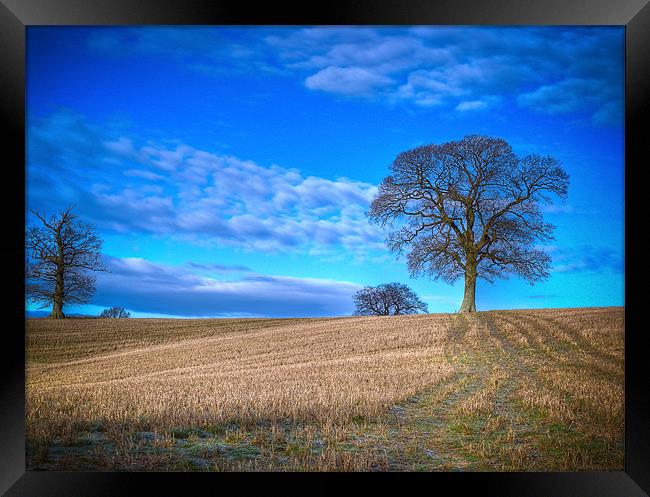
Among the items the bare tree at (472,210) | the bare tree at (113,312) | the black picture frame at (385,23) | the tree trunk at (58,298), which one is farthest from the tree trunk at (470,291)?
the tree trunk at (58,298)

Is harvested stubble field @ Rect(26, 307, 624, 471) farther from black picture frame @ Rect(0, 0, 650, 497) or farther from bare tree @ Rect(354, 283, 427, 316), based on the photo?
bare tree @ Rect(354, 283, 427, 316)

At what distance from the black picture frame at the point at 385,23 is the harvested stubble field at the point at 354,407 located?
199 mm

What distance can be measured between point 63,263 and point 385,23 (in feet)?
19.2

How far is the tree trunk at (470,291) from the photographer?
35.7 ft

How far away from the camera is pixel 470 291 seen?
11.2 m

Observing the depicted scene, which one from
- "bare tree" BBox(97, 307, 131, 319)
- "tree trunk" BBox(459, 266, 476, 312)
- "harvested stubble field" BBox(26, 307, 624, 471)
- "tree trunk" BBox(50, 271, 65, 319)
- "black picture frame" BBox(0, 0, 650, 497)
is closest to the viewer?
"black picture frame" BBox(0, 0, 650, 497)

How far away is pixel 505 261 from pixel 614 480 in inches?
202

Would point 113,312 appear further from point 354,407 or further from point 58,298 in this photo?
point 354,407

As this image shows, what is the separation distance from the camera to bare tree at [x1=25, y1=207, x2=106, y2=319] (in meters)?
7.09

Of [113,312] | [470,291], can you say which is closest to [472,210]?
[470,291]

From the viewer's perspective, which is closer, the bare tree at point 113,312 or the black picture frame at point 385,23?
the black picture frame at point 385,23

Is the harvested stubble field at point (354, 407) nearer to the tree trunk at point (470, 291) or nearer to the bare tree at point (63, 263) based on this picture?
the bare tree at point (63, 263)

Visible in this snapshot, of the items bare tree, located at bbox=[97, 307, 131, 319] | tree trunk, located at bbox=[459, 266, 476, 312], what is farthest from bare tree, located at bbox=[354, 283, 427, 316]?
bare tree, located at bbox=[97, 307, 131, 319]

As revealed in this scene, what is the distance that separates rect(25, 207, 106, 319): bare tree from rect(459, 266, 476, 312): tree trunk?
7526mm
